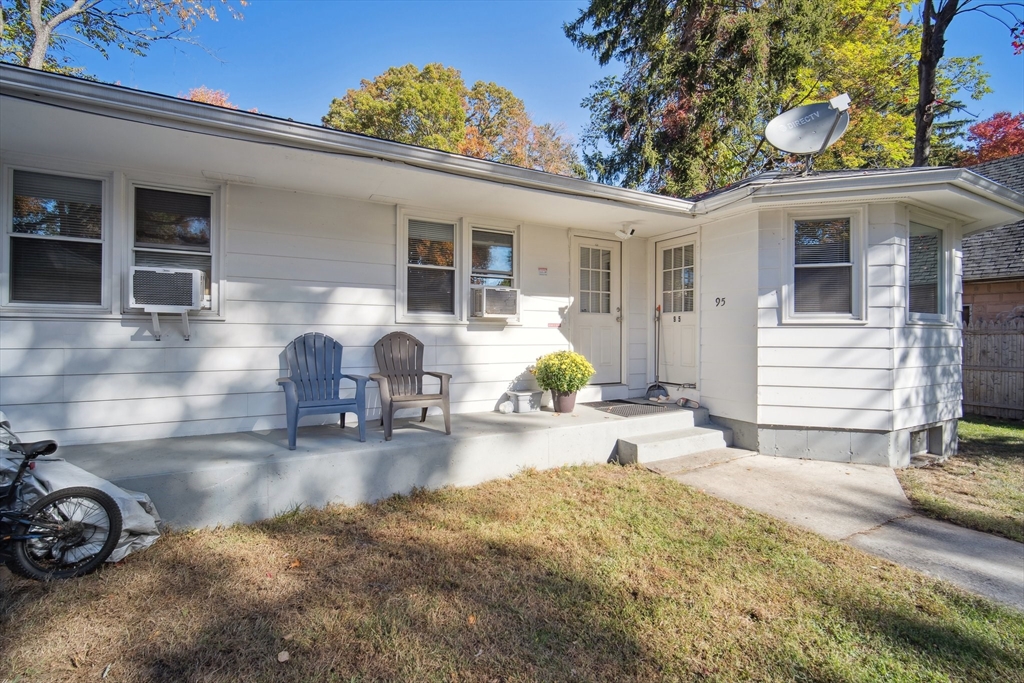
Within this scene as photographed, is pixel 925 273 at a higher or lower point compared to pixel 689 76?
lower

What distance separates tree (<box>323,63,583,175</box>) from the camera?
17.3 metres

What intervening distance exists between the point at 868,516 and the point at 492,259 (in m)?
4.04

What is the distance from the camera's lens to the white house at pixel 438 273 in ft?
11.9

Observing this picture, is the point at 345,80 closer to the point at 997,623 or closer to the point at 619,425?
the point at 619,425

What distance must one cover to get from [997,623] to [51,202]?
638 cm

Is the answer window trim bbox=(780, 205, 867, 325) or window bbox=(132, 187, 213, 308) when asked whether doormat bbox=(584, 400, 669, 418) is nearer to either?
window trim bbox=(780, 205, 867, 325)

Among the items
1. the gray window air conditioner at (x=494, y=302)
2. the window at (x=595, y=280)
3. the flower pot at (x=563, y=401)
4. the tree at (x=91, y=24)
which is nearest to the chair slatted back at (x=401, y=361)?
the gray window air conditioner at (x=494, y=302)

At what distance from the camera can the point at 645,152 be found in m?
11.7

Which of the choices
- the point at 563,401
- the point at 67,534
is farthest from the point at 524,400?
the point at 67,534

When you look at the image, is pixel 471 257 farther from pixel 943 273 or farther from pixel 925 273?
pixel 943 273

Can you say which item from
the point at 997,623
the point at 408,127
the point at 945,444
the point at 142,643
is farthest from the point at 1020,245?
the point at 408,127

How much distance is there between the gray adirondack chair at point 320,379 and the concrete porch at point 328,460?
0.96 feet

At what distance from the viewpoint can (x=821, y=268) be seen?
5.04 meters

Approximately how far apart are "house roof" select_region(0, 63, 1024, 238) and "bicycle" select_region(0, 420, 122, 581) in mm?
1968
